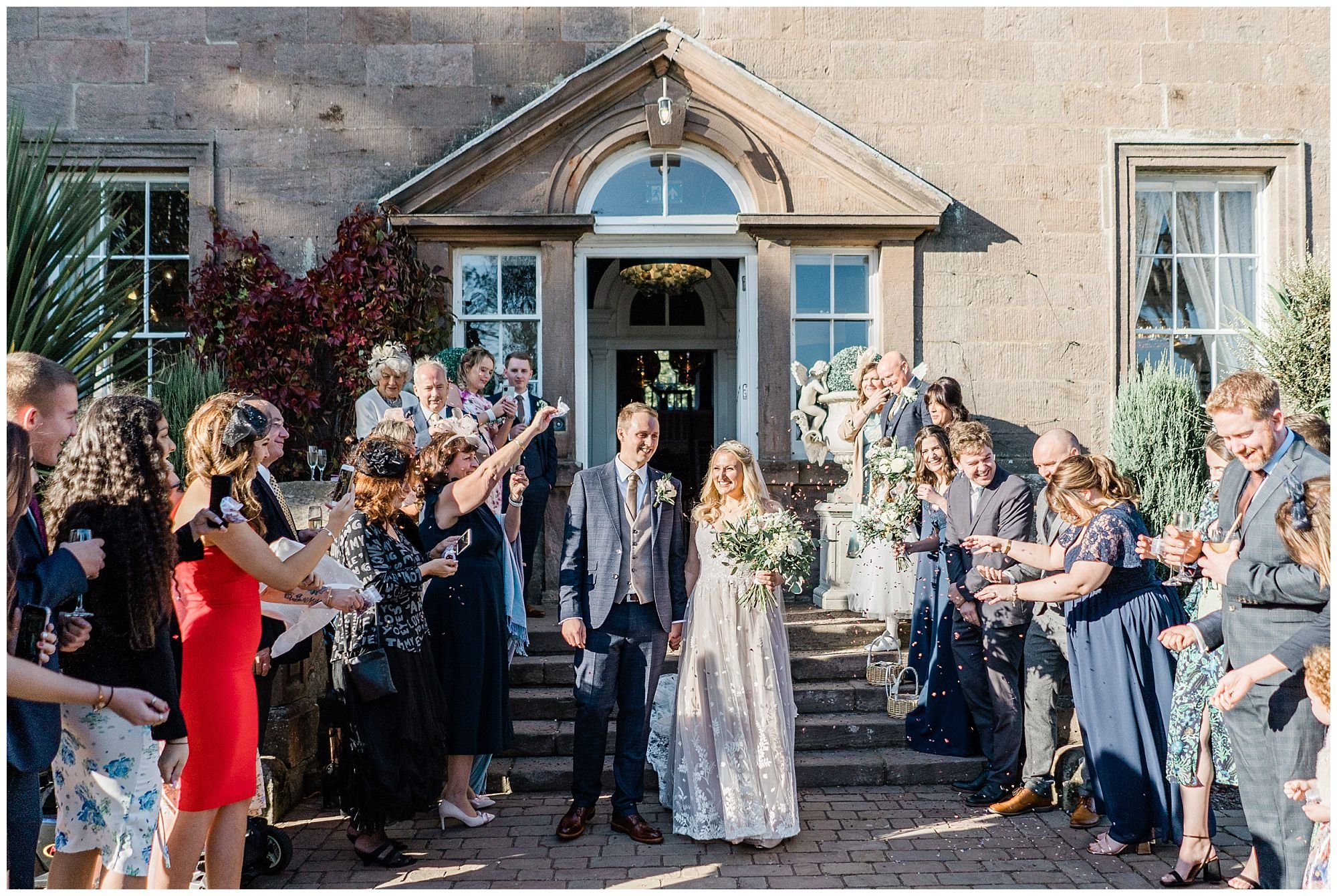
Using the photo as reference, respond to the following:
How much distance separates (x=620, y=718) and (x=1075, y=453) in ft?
8.33

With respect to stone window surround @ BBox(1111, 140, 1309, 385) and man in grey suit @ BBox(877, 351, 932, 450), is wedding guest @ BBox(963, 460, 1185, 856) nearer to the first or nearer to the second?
man in grey suit @ BBox(877, 351, 932, 450)

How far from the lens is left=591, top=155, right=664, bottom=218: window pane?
8.60 m

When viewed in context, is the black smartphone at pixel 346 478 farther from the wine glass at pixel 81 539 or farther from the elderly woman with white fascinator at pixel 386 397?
the elderly woman with white fascinator at pixel 386 397

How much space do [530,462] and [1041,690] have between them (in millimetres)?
3719

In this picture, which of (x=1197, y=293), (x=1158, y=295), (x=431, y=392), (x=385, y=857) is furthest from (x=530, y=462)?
(x=1197, y=293)

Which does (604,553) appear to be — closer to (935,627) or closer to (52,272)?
(935,627)

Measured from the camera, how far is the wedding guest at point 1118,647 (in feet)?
14.6

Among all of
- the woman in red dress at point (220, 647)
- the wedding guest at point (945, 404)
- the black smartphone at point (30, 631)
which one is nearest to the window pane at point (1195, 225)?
the wedding guest at point (945, 404)

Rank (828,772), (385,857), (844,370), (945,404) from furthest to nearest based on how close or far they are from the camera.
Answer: (844,370) → (945,404) → (828,772) → (385,857)

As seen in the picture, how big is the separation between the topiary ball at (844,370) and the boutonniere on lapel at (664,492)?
10.4 ft

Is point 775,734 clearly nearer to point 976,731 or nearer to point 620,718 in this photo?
point 620,718

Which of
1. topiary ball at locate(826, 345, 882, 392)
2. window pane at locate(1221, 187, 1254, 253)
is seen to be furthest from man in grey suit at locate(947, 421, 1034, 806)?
window pane at locate(1221, 187, 1254, 253)

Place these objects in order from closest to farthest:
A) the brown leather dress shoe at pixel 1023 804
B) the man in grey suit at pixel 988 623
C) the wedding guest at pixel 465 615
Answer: the wedding guest at pixel 465 615 < the brown leather dress shoe at pixel 1023 804 < the man in grey suit at pixel 988 623

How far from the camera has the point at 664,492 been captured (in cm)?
495
